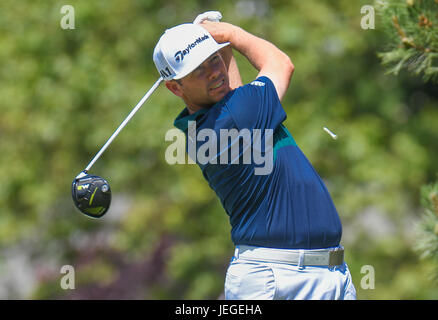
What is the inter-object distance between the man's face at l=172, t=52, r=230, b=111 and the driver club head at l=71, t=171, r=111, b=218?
1.70 feet

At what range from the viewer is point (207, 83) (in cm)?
259

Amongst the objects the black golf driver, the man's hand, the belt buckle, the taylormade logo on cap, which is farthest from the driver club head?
the belt buckle

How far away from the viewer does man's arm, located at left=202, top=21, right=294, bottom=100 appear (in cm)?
275

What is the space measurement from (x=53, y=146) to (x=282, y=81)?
5.10 metres

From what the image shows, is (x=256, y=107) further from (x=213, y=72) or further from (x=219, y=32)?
(x=219, y=32)

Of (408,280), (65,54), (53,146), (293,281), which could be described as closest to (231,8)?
(65,54)

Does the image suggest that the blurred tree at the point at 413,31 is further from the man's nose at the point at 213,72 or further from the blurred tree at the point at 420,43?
the man's nose at the point at 213,72

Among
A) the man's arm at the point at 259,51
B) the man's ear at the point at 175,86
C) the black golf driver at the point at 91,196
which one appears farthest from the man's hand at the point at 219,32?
the black golf driver at the point at 91,196

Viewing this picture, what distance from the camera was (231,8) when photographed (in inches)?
275

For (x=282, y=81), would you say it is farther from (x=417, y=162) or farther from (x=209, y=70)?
(x=417, y=162)

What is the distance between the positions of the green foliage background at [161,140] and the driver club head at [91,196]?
4.04 meters

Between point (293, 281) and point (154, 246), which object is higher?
point (293, 281)

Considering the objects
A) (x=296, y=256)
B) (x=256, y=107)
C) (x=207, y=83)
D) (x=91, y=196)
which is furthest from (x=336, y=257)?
(x=91, y=196)

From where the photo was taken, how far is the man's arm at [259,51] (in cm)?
275
